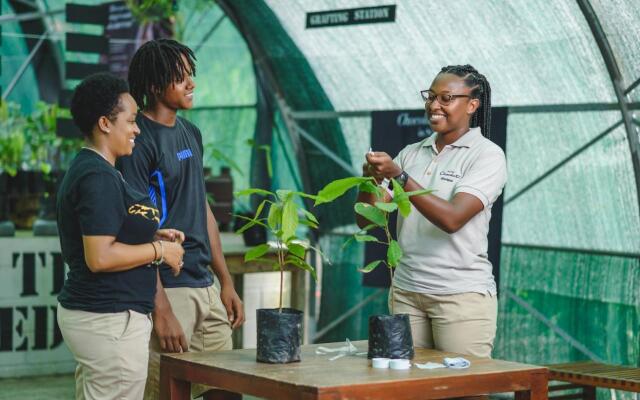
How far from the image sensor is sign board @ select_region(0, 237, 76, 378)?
263 inches

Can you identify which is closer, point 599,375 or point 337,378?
point 337,378

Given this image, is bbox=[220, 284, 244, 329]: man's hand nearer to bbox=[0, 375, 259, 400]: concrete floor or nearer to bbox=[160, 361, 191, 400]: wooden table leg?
A: bbox=[160, 361, 191, 400]: wooden table leg

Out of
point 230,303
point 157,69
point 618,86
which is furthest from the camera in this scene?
point 618,86

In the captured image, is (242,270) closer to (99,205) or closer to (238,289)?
(238,289)

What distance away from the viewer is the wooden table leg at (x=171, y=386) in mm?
3334

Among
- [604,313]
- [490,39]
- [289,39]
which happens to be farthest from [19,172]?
[604,313]

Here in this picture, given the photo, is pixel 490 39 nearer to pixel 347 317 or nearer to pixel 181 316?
pixel 347 317

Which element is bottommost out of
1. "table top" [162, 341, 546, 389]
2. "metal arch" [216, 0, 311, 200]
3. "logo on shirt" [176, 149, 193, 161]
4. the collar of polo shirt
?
"table top" [162, 341, 546, 389]

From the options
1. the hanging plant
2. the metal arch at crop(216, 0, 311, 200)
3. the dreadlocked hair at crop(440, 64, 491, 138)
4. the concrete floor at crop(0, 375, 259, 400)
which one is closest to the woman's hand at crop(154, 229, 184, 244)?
the dreadlocked hair at crop(440, 64, 491, 138)

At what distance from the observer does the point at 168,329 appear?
3.40 metres

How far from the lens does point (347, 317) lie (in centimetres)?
706

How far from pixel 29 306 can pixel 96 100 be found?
3765 mm

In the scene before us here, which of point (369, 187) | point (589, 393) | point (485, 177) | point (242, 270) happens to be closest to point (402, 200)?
point (369, 187)

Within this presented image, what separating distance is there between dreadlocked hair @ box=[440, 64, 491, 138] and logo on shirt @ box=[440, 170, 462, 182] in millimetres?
262
